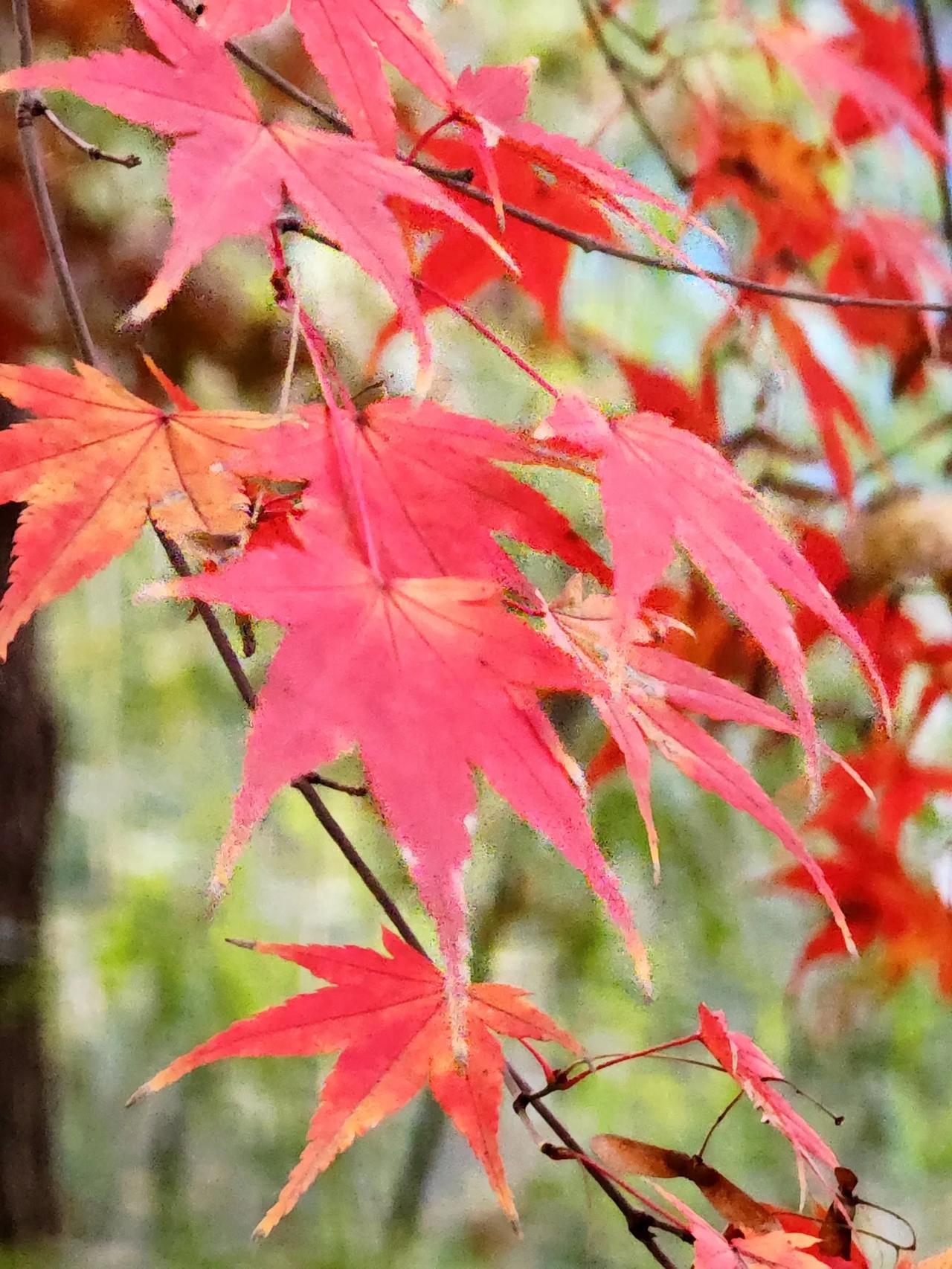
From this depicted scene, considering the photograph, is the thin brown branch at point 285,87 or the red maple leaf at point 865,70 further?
the red maple leaf at point 865,70

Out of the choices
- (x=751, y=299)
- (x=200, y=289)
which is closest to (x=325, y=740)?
(x=751, y=299)

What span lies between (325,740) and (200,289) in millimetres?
871

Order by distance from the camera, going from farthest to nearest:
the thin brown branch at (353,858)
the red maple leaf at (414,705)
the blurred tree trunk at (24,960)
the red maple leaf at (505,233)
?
the blurred tree trunk at (24,960) → the red maple leaf at (505,233) → the thin brown branch at (353,858) → the red maple leaf at (414,705)

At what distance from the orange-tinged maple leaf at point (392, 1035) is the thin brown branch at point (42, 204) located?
0.80ft

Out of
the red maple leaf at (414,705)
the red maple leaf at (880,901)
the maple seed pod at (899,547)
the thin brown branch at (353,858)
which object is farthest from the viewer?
the red maple leaf at (880,901)

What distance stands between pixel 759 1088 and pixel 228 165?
346mm

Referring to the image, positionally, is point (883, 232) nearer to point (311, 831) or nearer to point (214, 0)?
point (214, 0)

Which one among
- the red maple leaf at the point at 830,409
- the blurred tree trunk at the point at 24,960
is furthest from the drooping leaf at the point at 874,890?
the blurred tree trunk at the point at 24,960

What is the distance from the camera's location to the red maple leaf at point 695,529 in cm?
28

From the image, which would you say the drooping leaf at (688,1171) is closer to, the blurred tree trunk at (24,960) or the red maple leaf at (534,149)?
the red maple leaf at (534,149)

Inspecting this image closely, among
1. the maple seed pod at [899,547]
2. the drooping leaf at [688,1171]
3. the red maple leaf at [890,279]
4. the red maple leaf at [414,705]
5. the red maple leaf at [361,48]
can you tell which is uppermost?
the red maple leaf at [361,48]

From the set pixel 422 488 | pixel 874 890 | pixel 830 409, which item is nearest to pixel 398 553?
pixel 422 488

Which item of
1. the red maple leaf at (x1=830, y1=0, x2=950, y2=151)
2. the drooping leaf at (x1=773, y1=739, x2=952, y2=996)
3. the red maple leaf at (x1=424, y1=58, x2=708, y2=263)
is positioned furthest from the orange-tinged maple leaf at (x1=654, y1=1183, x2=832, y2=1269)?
the red maple leaf at (x1=830, y1=0, x2=950, y2=151)

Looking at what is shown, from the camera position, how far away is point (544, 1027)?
39 centimetres
